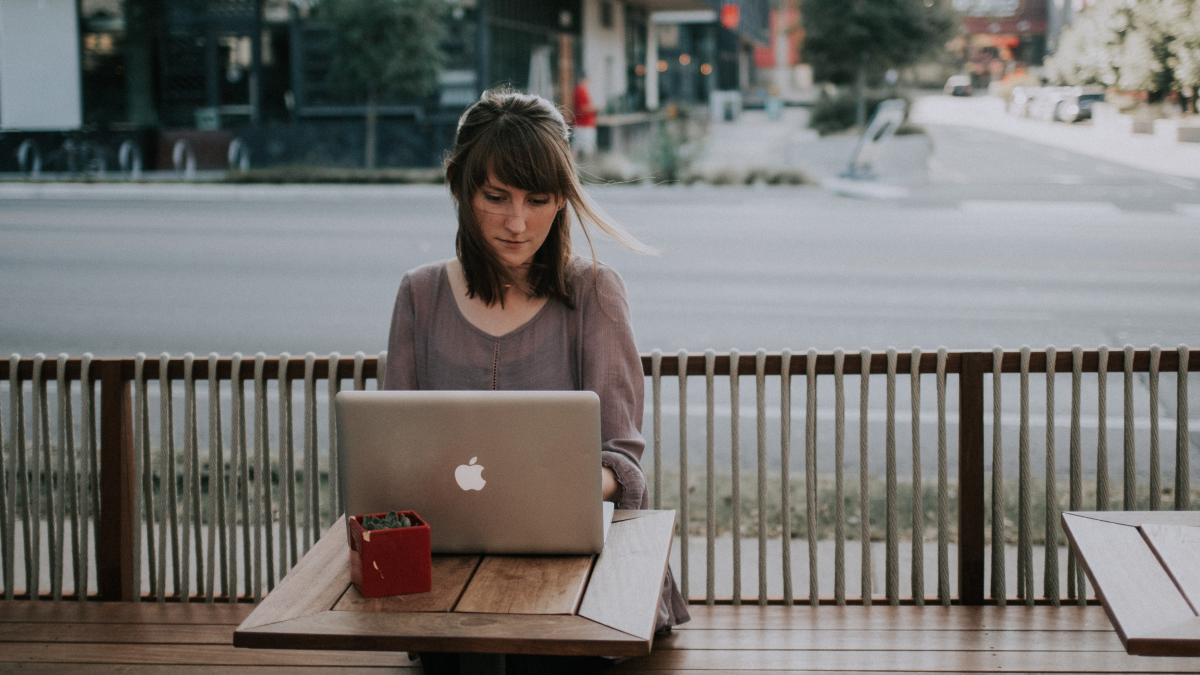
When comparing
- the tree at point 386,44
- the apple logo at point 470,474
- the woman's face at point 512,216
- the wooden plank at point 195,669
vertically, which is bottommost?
the wooden plank at point 195,669

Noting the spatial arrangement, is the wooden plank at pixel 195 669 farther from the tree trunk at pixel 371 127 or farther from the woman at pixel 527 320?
the tree trunk at pixel 371 127

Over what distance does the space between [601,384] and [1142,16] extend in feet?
17.6

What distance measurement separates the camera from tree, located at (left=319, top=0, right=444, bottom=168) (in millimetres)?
17859

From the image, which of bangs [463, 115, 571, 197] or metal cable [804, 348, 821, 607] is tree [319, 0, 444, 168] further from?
bangs [463, 115, 571, 197]

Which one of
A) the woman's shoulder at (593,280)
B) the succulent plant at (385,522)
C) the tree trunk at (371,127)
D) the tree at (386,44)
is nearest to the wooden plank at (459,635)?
the succulent plant at (385,522)

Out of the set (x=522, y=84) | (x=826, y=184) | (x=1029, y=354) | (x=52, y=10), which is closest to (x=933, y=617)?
(x=1029, y=354)

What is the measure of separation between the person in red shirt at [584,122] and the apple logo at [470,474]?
17249mm

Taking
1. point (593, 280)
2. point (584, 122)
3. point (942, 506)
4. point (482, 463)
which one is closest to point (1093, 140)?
point (942, 506)

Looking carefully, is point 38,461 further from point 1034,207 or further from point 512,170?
point 1034,207

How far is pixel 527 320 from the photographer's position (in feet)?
7.96

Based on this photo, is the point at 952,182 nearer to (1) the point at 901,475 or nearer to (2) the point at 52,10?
(1) the point at 901,475

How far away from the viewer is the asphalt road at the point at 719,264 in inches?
311

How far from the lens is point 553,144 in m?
2.17

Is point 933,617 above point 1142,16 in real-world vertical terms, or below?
below
